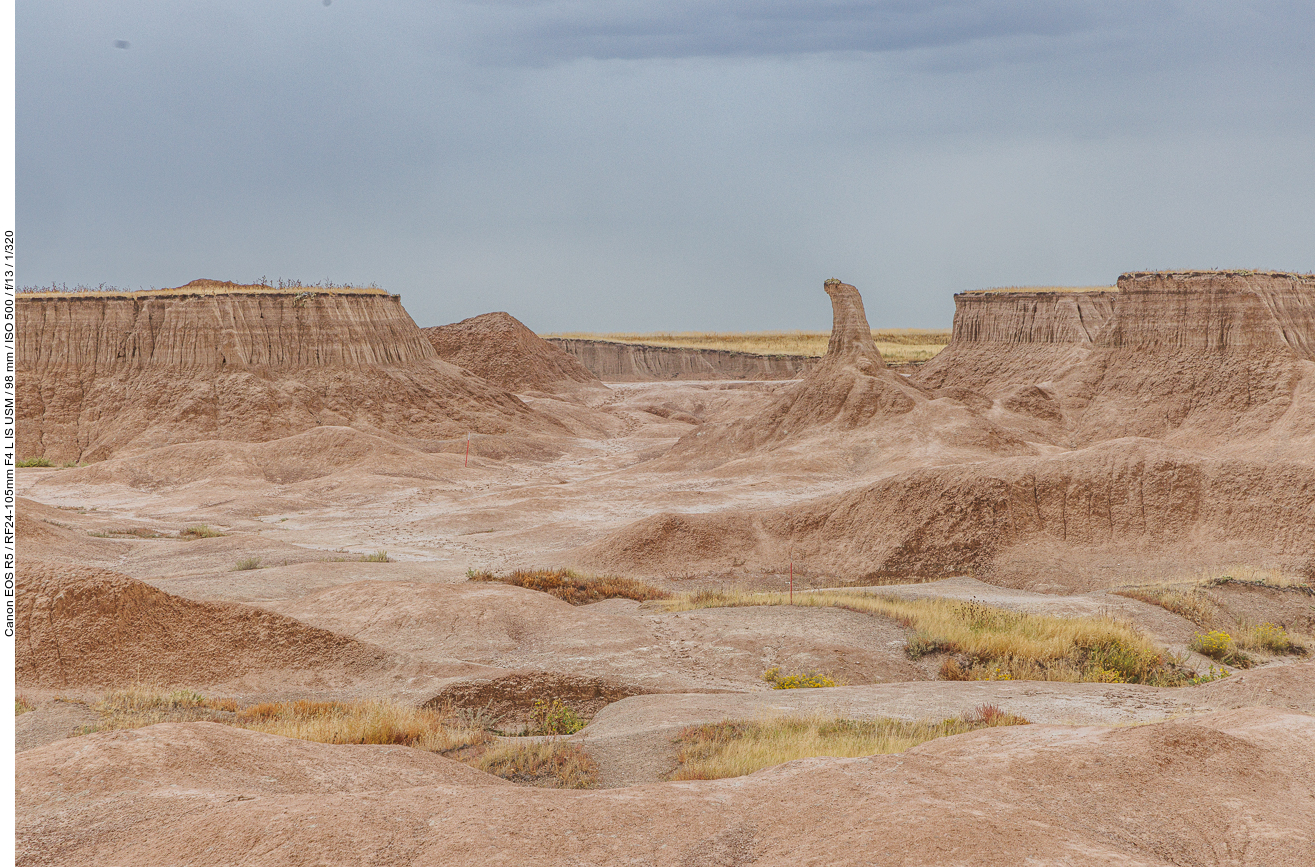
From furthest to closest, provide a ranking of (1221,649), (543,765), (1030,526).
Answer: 1. (1030,526)
2. (1221,649)
3. (543,765)

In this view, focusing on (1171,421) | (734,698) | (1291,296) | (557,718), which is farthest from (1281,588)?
(1291,296)

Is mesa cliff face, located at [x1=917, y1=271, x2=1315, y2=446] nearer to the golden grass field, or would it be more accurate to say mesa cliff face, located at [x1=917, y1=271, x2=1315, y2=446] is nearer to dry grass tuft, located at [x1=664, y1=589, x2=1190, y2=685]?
dry grass tuft, located at [x1=664, y1=589, x2=1190, y2=685]

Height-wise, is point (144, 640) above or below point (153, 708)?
above

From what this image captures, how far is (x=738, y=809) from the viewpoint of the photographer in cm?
627

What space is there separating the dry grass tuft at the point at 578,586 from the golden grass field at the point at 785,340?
2755 inches

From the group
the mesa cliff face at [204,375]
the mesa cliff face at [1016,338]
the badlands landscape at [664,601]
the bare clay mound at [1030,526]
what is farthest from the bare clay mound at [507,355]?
the bare clay mound at [1030,526]

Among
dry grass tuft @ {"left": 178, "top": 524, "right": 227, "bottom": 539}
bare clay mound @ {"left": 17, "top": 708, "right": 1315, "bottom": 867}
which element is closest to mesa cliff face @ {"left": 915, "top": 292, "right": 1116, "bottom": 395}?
dry grass tuft @ {"left": 178, "top": 524, "right": 227, "bottom": 539}

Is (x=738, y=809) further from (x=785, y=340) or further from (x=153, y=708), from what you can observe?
(x=785, y=340)

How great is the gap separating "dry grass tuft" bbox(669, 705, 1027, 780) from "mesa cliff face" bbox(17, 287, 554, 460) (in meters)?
38.2

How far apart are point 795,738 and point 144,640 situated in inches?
337

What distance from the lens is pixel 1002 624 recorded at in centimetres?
1628

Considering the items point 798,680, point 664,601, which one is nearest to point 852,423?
point 664,601

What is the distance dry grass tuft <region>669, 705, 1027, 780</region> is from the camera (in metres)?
8.36

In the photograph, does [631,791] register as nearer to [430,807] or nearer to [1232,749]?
[430,807]
